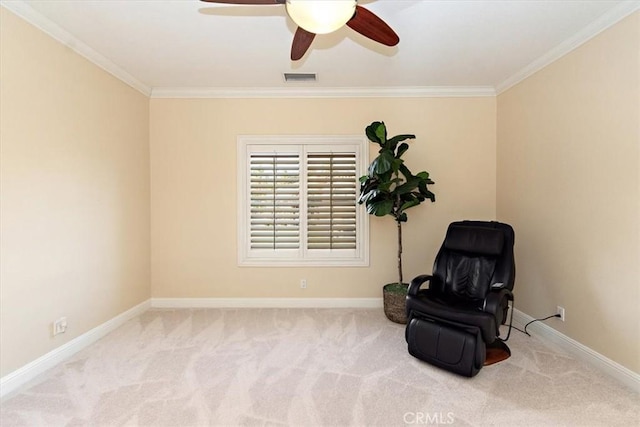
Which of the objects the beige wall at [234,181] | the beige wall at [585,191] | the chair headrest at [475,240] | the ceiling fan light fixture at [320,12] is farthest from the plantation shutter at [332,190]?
the ceiling fan light fixture at [320,12]

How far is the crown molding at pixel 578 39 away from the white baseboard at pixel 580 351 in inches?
99.0

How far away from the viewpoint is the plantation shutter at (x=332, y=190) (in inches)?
146

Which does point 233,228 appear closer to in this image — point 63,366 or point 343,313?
point 343,313

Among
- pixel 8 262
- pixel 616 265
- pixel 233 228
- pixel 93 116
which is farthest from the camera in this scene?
pixel 233 228

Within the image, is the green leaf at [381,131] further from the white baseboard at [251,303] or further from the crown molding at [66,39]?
the crown molding at [66,39]

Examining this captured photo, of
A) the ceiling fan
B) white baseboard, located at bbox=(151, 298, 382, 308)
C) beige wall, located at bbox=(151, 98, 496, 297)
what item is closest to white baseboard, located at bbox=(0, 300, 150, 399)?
white baseboard, located at bbox=(151, 298, 382, 308)

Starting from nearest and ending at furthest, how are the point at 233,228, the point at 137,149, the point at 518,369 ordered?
1. the point at 518,369
2. the point at 137,149
3. the point at 233,228

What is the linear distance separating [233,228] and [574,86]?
3706 mm

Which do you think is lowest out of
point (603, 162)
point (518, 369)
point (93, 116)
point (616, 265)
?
point (518, 369)

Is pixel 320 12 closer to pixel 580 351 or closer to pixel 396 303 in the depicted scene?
pixel 396 303

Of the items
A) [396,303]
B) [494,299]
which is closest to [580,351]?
[494,299]

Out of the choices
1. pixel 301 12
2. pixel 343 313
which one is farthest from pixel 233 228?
pixel 301 12

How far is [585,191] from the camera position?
2477mm

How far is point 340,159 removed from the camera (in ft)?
12.2
